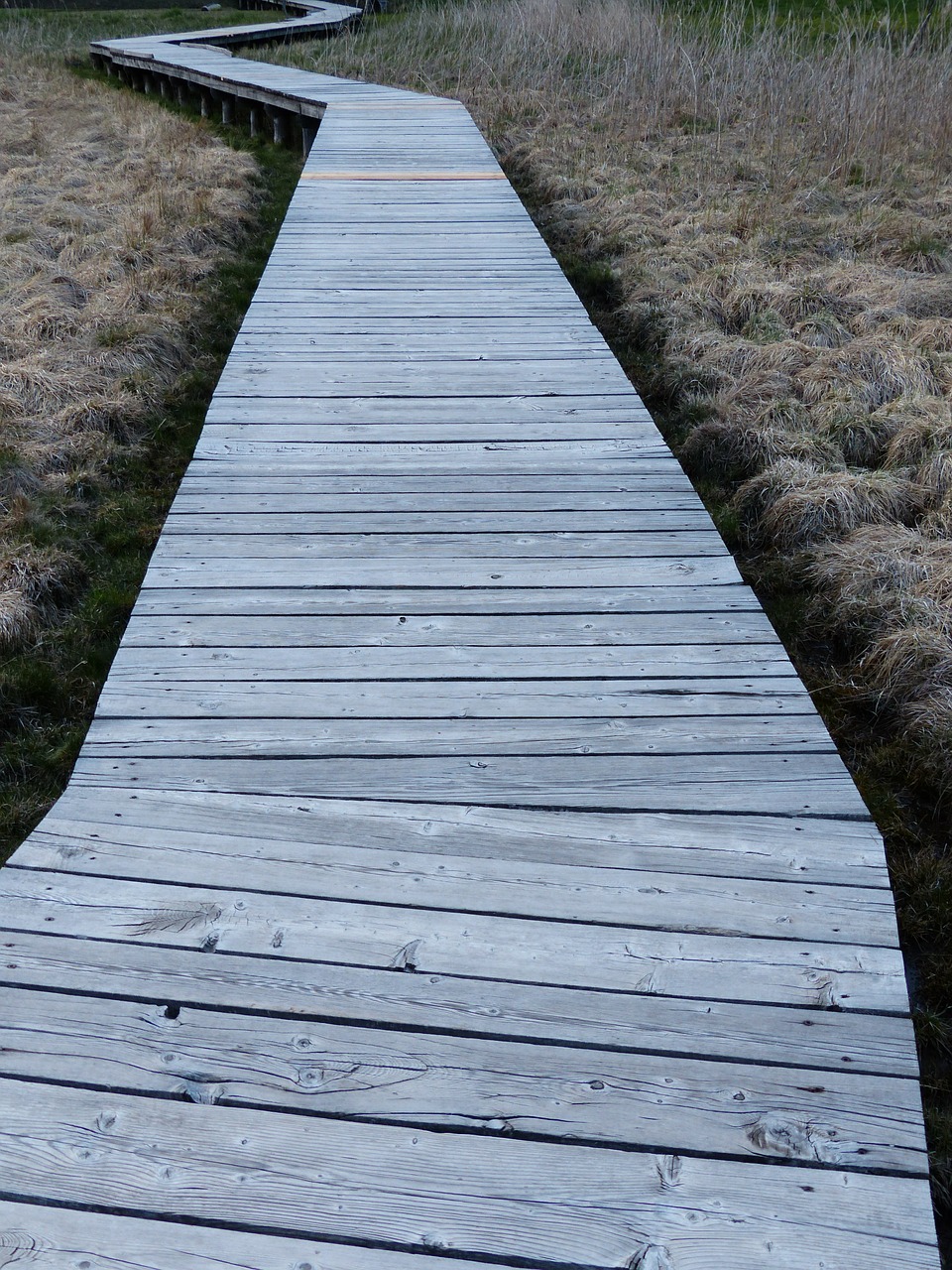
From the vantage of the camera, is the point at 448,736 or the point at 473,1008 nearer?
the point at 473,1008

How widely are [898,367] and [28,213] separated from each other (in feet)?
19.8

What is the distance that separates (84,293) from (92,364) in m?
1.23

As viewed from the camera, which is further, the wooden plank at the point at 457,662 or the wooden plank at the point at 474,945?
the wooden plank at the point at 457,662

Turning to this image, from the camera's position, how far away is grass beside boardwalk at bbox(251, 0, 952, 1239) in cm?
283

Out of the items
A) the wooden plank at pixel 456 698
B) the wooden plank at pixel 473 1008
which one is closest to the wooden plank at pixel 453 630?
the wooden plank at pixel 456 698

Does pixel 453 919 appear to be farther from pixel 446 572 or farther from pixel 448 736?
pixel 446 572

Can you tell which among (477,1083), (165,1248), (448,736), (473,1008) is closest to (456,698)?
(448,736)

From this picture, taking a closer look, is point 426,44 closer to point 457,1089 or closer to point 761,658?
point 761,658

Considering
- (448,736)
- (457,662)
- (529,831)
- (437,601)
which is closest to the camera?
(529,831)

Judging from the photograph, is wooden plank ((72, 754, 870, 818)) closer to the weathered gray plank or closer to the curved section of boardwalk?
the curved section of boardwalk

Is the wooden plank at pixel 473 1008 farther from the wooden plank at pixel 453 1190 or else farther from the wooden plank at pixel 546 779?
the wooden plank at pixel 546 779

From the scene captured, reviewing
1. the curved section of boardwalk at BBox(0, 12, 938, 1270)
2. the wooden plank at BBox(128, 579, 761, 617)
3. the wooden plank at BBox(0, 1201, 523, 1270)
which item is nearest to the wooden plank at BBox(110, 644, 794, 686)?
the curved section of boardwalk at BBox(0, 12, 938, 1270)

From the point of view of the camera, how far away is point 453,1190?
4.59 ft

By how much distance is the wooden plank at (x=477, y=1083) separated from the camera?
1.48m
